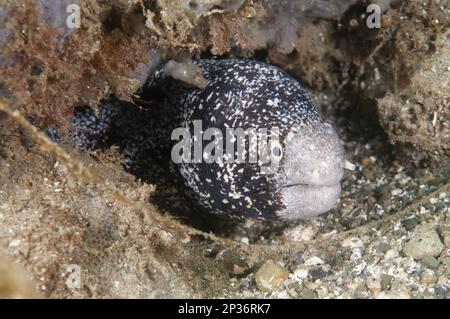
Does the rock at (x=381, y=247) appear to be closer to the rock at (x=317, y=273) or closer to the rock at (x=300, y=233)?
the rock at (x=317, y=273)

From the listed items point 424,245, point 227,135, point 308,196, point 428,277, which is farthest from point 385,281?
point 227,135

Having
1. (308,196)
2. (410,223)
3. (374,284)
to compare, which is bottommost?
(374,284)

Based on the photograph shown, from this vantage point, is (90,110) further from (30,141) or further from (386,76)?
(386,76)

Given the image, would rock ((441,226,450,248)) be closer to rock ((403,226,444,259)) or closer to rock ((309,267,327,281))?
rock ((403,226,444,259))

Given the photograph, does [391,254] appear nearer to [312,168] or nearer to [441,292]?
[441,292]
